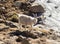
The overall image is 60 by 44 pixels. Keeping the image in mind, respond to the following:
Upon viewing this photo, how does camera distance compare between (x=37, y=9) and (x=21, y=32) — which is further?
(x=37, y=9)

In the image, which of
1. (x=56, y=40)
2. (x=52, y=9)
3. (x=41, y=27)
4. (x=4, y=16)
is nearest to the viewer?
(x=56, y=40)

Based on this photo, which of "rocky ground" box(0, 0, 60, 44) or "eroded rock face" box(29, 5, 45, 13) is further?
"eroded rock face" box(29, 5, 45, 13)

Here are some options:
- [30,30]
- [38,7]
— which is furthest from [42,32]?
[38,7]

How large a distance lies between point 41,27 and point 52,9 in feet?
14.0

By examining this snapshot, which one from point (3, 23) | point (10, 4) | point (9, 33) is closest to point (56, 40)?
point (9, 33)

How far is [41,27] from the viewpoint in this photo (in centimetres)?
2202

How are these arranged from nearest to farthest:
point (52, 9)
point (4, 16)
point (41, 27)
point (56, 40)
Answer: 1. point (56, 40)
2. point (41, 27)
3. point (4, 16)
4. point (52, 9)

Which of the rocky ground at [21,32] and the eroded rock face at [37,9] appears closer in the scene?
the rocky ground at [21,32]

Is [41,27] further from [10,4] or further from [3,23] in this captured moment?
[10,4]

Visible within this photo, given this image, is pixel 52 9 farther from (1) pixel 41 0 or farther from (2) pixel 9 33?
(2) pixel 9 33

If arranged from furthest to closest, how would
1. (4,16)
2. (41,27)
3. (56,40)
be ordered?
(4,16) → (41,27) → (56,40)

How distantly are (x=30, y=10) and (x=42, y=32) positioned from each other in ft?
16.3

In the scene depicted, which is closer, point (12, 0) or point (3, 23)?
point (3, 23)

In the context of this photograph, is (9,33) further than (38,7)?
No
